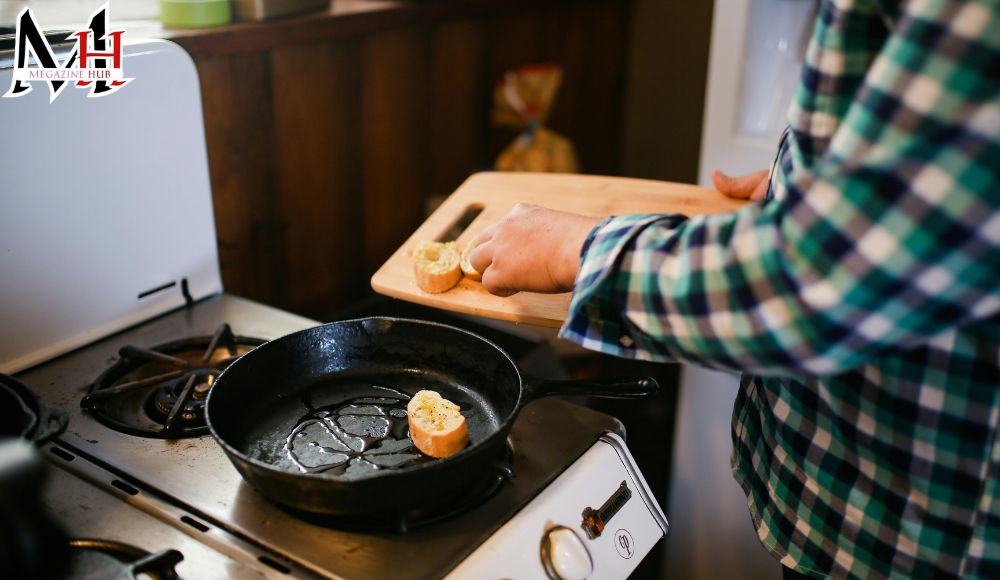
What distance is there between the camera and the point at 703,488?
1.77 m

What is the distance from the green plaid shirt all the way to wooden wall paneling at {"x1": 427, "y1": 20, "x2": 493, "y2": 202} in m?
1.14

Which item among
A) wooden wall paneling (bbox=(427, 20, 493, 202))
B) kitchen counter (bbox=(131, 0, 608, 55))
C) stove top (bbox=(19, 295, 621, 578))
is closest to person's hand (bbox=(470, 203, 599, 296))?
stove top (bbox=(19, 295, 621, 578))

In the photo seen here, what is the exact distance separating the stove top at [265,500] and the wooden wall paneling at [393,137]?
789 mm

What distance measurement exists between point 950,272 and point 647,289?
0.73ft

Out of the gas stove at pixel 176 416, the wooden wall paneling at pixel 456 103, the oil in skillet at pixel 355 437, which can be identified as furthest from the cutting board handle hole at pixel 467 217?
the wooden wall paneling at pixel 456 103

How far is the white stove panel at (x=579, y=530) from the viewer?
0.76 meters

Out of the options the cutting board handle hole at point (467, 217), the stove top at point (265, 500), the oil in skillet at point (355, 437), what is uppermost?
the cutting board handle hole at point (467, 217)

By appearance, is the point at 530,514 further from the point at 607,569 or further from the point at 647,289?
the point at 647,289

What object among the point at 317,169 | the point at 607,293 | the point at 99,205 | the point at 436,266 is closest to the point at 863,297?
the point at 607,293

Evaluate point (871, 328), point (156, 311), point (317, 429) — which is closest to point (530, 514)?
point (317, 429)

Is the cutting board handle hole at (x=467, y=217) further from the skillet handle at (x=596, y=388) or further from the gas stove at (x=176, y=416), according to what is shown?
the skillet handle at (x=596, y=388)

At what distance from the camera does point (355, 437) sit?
2.86 feet

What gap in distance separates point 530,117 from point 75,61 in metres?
1.16

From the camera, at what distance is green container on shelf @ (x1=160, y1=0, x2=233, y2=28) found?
1.28 m
